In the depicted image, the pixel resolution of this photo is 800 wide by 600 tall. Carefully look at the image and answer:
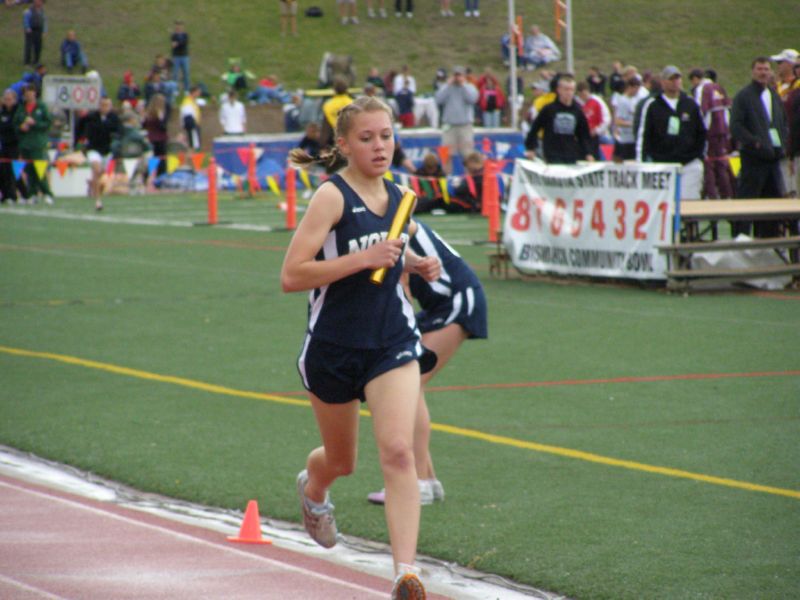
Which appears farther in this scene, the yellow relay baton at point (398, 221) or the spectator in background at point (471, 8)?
the spectator in background at point (471, 8)

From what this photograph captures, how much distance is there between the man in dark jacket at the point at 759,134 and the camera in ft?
55.6

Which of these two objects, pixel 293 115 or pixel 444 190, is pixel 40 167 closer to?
pixel 444 190

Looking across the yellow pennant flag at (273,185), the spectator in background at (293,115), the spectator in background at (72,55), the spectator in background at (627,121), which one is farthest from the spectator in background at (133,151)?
the spectator in background at (72,55)

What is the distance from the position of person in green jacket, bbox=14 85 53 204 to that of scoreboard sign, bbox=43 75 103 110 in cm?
427

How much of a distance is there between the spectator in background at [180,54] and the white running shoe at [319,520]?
3897 centimetres

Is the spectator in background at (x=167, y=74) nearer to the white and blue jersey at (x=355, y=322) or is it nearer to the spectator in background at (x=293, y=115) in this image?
the spectator in background at (x=293, y=115)

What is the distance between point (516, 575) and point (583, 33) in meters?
50.0

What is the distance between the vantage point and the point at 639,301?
14.7 m

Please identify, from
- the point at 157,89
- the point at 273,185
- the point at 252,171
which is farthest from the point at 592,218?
the point at 157,89

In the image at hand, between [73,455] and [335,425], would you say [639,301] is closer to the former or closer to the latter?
[73,455]

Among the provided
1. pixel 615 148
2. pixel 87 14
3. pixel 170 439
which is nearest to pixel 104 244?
pixel 615 148

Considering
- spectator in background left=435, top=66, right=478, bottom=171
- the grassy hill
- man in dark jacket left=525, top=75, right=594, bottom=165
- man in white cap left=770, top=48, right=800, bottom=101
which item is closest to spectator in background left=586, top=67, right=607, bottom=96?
spectator in background left=435, top=66, right=478, bottom=171

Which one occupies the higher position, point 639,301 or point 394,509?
point 394,509

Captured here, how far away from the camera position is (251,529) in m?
6.66
